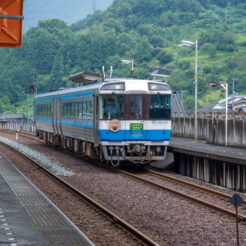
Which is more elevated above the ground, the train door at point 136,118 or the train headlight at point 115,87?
the train headlight at point 115,87

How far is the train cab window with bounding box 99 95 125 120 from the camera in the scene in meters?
22.1

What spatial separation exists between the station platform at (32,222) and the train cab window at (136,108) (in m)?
6.85

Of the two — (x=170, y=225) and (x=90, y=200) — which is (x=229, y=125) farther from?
(x=170, y=225)

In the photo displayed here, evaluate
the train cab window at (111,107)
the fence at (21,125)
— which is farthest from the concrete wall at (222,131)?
the fence at (21,125)

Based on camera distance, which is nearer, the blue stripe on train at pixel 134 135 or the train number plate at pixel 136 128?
the blue stripe on train at pixel 134 135

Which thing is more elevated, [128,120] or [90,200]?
[128,120]

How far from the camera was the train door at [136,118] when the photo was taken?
2214cm

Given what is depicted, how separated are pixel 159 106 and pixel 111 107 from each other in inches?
75.3

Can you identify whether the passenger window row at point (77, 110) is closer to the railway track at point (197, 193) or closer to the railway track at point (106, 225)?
the railway track at point (197, 193)

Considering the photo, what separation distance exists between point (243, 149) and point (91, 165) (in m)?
6.68

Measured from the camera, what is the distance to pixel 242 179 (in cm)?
1864

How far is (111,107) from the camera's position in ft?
72.8

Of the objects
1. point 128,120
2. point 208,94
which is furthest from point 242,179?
point 208,94

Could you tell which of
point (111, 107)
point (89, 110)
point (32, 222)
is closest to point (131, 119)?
point (111, 107)
